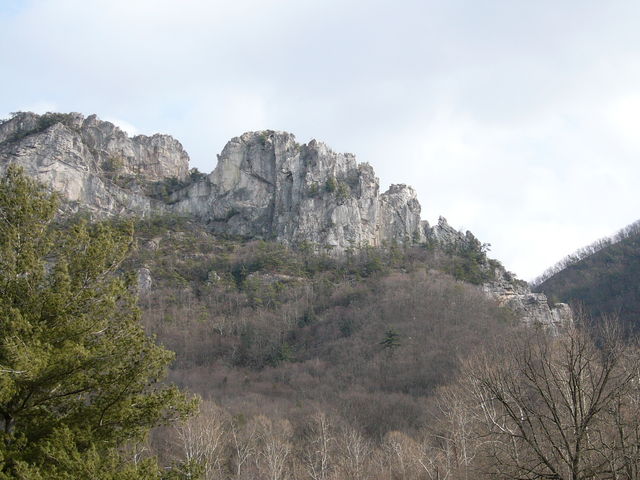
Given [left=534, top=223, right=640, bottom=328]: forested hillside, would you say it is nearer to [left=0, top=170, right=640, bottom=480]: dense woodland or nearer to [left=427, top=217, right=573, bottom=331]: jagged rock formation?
[left=427, top=217, right=573, bottom=331]: jagged rock formation

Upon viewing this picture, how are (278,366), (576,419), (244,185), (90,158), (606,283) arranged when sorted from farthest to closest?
1. (244,185)
2. (90,158)
3. (606,283)
4. (278,366)
5. (576,419)

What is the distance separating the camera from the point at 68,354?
880cm

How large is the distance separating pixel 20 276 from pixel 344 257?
70.0 metres

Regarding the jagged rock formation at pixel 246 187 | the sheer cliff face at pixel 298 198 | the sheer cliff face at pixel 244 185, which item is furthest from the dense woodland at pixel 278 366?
the sheer cliff face at pixel 244 185

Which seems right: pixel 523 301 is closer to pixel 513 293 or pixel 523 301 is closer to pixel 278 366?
pixel 513 293

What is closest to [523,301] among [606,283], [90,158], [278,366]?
[606,283]

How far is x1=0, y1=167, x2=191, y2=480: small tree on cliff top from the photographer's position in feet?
27.6

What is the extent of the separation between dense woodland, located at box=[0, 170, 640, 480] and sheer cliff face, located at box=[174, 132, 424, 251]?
184 inches

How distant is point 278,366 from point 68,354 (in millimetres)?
48926

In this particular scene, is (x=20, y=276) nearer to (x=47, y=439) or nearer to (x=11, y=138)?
(x=47, y=439)

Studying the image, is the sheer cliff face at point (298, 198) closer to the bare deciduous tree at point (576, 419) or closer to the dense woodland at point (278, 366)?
the dense woodland at point (278, 366)

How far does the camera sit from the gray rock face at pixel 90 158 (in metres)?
82.1

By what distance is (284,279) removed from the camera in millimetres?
71875

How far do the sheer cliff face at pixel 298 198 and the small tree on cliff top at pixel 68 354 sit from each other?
70721 mm
